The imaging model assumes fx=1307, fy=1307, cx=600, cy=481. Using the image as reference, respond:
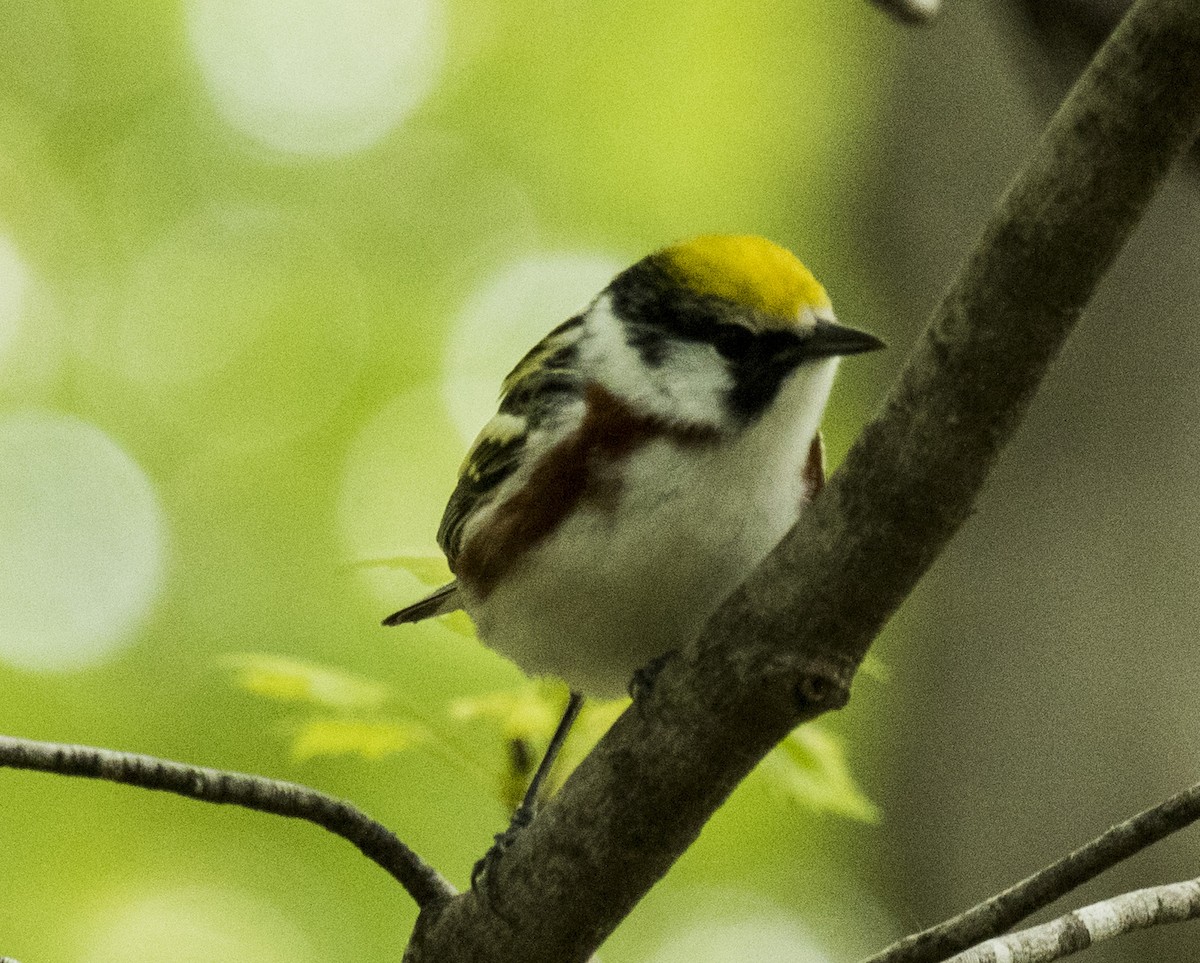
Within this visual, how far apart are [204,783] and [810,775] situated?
968 mm

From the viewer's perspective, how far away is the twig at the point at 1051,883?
126cm

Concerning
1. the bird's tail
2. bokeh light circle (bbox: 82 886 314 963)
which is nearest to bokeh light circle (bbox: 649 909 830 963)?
bokeh light circle (bbox: 82 886 314 963)

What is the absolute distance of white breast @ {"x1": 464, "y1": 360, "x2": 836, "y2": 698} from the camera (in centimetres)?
170

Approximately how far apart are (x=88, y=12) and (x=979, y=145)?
456 centimetres

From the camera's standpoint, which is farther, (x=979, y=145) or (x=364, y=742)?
(x=979, y=145)

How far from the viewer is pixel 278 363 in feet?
20.6

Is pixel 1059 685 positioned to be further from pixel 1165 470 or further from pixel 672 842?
pixel 672 842

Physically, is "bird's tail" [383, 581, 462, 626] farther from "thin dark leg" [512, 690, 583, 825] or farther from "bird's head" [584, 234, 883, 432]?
"bird's head" [584, 234, 883, 432]

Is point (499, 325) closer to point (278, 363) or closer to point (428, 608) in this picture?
point (278, 363)

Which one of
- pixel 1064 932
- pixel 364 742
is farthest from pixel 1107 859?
pixel 364 742

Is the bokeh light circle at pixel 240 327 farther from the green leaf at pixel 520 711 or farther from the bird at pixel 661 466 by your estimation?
the bird at pixel 661 466

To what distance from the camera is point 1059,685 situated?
9.82 feet

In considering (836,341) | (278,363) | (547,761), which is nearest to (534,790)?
(547,761)

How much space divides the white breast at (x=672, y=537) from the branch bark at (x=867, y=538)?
1.14 feet
